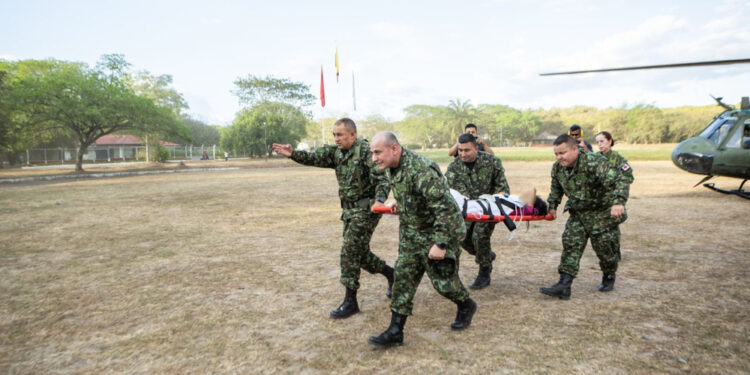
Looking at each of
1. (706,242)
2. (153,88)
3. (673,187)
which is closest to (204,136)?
(153,88)

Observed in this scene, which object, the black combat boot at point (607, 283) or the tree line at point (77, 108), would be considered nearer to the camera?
the black combat boot at point (607, 283)

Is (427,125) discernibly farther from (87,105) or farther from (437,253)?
(437,253)

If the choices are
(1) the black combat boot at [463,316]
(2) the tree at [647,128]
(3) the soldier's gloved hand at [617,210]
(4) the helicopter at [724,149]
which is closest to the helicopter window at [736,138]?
(4) the helicopter at [724,149]

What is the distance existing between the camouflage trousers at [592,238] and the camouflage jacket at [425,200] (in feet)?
6.85

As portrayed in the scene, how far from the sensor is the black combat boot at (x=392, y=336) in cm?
372

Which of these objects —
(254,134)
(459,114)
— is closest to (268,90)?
(254,134)

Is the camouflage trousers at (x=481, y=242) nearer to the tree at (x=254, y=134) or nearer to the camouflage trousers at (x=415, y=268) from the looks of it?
the camouflage trousers at (x=415, y=268)

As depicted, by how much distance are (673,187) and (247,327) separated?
2024cm

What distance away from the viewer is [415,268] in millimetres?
3738

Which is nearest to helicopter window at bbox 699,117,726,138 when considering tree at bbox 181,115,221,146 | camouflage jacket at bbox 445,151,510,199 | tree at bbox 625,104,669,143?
camouflage jacket at bbox 445,151,510,199

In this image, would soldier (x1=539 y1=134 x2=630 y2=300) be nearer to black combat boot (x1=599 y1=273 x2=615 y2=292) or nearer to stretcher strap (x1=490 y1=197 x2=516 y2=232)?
black combat boot (x1=599 y1=273 x2=615 y2=292)

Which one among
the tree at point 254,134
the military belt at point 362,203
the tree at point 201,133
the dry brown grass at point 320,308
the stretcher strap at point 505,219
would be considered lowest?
the dry brown grass at point 320,308

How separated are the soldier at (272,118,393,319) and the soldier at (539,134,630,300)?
2.08 m

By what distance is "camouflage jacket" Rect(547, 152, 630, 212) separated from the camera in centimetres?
470
